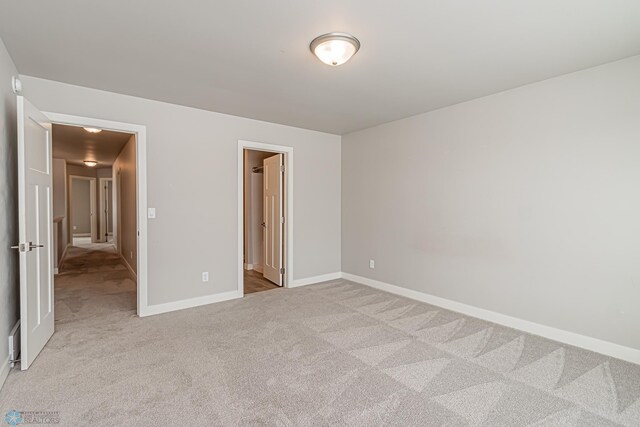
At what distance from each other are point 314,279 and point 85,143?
5.23 m

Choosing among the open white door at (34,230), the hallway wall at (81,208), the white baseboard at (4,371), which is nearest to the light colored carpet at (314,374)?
the white baseboard at (4,371)

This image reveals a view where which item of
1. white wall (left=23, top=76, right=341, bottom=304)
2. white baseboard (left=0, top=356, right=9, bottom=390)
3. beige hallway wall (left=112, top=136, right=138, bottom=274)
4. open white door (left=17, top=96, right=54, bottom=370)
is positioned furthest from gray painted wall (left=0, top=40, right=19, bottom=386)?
beige hallway wall (left=112, top=136, right=138, bottom=274)

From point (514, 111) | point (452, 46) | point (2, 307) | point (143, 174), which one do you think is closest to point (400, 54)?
point (452, 46)

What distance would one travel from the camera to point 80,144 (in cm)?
624

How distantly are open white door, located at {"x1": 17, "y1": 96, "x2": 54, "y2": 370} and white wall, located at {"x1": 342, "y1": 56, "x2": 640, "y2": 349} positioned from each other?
3894 millimetres

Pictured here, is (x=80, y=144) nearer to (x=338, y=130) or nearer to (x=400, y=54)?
(x=338, y=130)

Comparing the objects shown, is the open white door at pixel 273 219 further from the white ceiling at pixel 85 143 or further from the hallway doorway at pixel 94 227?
the white ceiling at pixel 85 143

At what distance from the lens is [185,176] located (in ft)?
12.6

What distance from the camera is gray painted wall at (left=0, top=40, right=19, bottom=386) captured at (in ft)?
7.49

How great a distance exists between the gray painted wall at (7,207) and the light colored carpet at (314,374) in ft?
1.37

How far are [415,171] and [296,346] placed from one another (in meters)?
2.72
